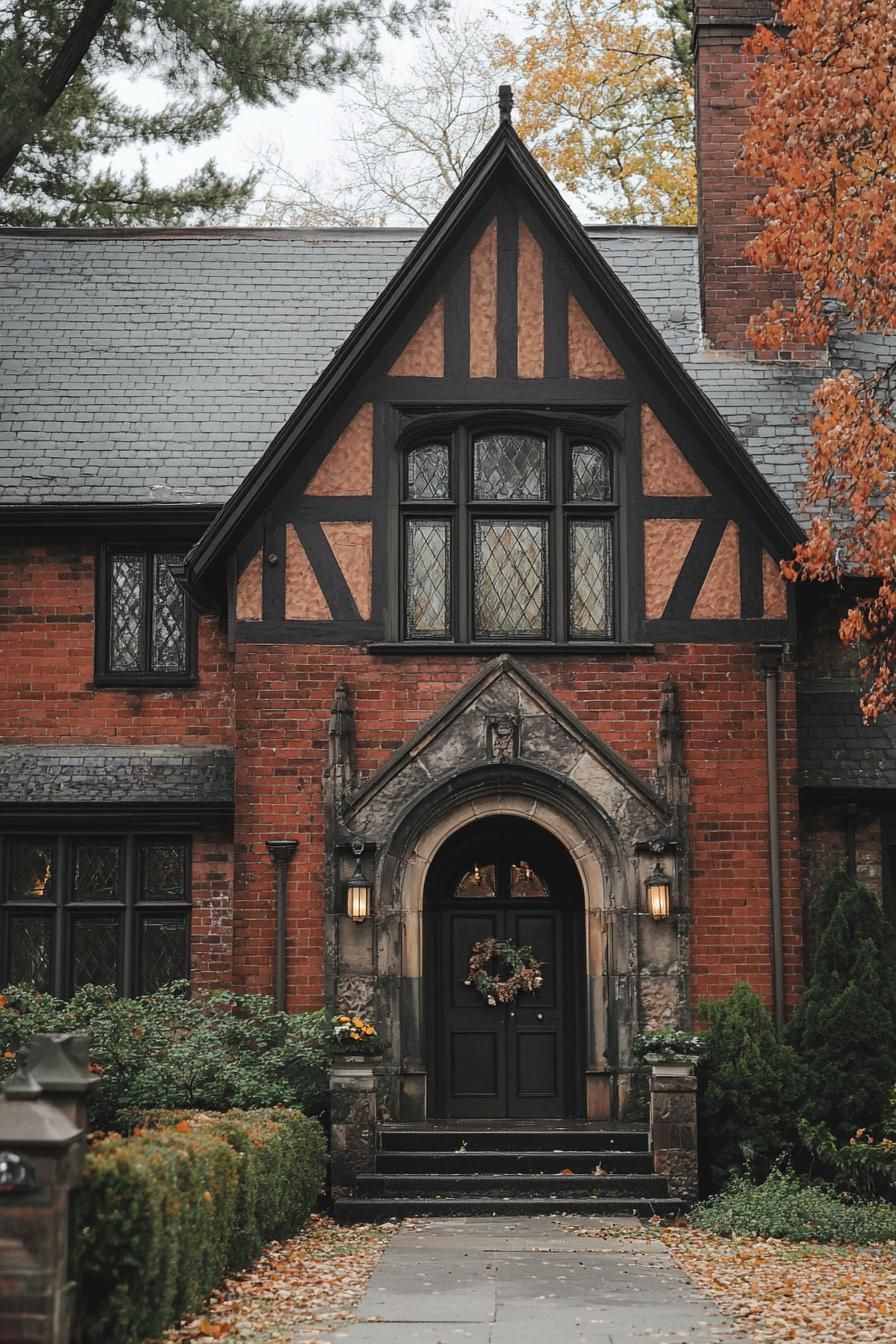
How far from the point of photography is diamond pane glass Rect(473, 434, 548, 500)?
15.9m

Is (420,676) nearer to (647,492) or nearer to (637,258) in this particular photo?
(647,492)

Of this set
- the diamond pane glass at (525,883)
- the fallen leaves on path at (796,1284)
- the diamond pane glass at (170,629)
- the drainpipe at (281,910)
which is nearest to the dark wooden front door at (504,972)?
the diamond pane glass at (525,883)

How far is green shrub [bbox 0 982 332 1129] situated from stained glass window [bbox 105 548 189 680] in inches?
136

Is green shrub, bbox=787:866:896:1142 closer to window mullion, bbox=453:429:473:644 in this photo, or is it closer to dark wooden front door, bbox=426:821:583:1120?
dark wooden front door, bbox=426:821:583:1120

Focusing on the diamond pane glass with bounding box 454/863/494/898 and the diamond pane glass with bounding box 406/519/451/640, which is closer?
the diamond pane glass with bounding box 406/519/451/640

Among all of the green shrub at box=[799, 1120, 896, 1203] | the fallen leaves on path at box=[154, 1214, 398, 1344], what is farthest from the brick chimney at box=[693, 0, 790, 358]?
the fallen leaves on path at box=[154, 1214, 398, 1344]

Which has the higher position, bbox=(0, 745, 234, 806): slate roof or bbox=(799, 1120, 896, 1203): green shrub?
bbox=(0, 745, 234, 806): slate roof

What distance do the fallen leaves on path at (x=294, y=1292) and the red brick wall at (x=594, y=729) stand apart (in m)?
3.25

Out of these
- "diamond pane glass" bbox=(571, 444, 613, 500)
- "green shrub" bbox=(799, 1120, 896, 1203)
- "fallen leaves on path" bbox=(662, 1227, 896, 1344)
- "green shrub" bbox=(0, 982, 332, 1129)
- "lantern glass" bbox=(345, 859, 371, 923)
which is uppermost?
"diamond pane glass" bbox=(571, 444, 613, 500)

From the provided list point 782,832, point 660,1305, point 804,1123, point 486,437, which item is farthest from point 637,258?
point 660,1305

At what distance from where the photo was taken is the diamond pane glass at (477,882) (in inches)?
631

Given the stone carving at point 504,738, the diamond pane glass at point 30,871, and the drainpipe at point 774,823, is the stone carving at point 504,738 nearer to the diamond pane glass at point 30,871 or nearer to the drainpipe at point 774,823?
the drainpipe at point 774,823

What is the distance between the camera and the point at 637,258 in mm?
19703

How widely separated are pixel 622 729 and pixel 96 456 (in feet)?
19.1
